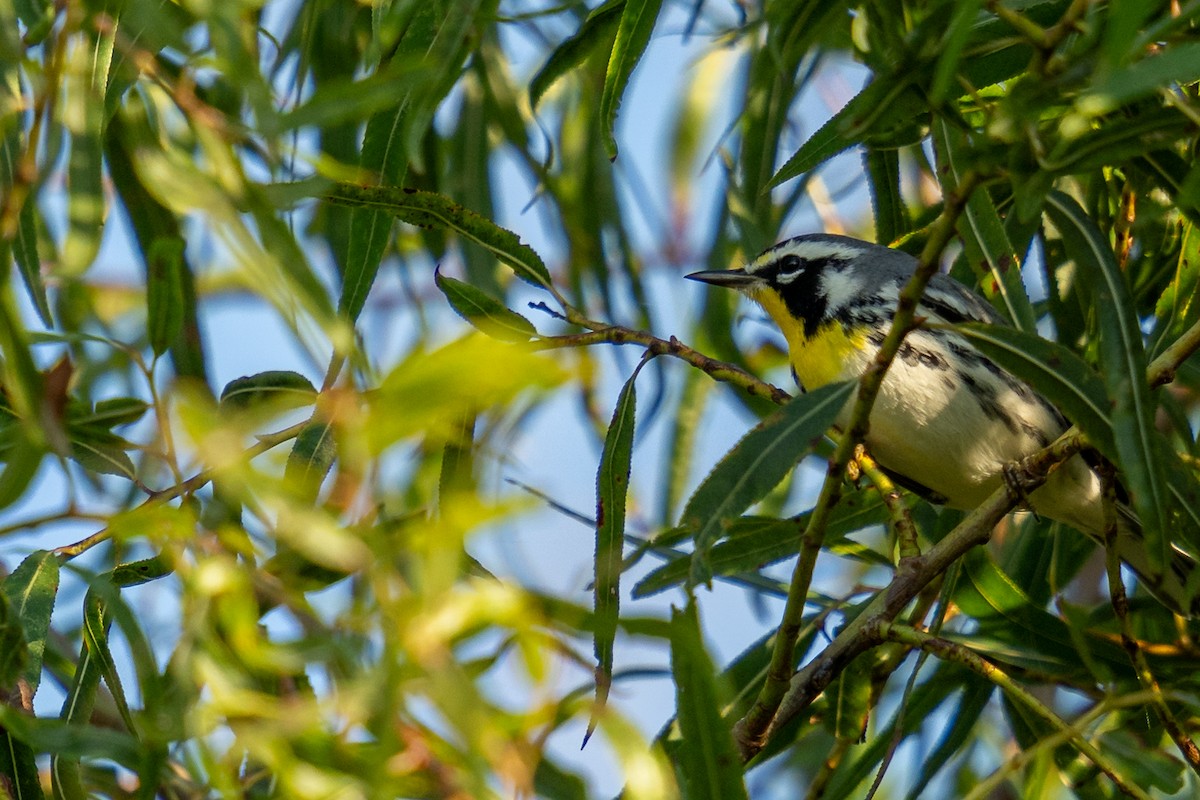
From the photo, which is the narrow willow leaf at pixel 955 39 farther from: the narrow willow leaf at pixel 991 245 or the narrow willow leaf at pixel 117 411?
the narrow willow leaf at pixel 117 411

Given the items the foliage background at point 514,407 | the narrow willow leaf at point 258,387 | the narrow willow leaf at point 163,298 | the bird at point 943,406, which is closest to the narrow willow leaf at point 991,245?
the foliage background at point 514,407

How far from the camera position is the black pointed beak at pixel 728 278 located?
9.56 ft

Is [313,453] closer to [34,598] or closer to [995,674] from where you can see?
[34,598]

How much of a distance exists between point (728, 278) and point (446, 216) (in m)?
1.37

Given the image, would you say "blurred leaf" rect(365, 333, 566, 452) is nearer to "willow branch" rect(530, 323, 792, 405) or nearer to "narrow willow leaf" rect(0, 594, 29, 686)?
"narrow willow leaf" rect(0, 594, 29, 686)

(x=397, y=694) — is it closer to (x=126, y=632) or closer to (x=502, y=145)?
(x=126, y=632)

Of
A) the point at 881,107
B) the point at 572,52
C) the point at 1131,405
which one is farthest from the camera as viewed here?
the point at 572,52

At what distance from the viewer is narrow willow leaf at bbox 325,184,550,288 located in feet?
5.07

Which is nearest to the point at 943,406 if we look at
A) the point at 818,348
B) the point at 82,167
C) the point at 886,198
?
the point at 818,348

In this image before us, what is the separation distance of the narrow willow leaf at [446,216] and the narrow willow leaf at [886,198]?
664 mm

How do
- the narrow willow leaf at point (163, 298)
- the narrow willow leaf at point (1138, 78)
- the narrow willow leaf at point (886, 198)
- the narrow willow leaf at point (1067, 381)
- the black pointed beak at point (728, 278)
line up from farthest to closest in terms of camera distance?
the black pointed beak at point (728, 278) < the narrow willow leaf at point (886, 198) < the narrow willow leaf at point (1067, 381) < the narrow willow leaf at point (163, 298) < the narrow willow leaf at point (1138, 78)

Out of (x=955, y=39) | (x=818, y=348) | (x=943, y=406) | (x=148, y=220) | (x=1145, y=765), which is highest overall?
(x=148, y=220)

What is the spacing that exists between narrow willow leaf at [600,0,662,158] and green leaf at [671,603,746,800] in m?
0.67

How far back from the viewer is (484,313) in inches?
66.7
